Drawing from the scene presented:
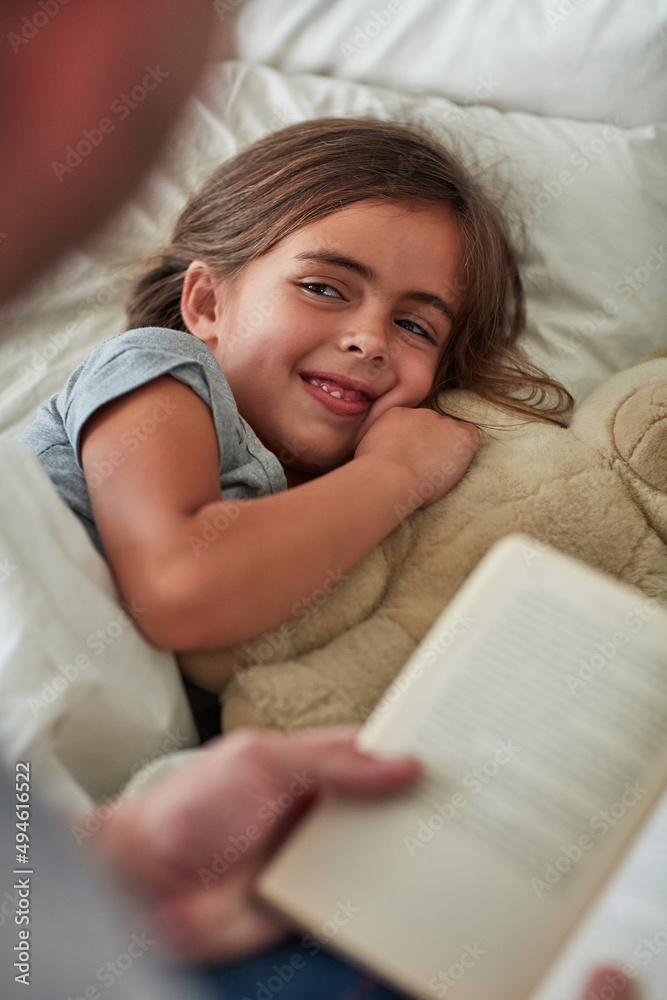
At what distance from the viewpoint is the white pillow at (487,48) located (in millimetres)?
1098

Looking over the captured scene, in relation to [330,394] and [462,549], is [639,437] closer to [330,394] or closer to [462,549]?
[462,549]

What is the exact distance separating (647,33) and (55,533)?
0.98 m

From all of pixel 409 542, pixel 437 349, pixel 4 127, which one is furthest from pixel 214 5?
pixel 437 349

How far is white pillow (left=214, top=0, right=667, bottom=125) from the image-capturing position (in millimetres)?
1098

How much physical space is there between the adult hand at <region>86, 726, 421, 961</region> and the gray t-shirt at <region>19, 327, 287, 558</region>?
257mm

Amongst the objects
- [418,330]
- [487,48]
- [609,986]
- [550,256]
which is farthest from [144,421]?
[487,48]

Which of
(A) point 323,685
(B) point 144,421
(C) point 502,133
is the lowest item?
(A) point 323,685

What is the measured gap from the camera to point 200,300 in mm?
940

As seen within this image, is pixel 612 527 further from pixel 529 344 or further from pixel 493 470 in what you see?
pixel 529 344

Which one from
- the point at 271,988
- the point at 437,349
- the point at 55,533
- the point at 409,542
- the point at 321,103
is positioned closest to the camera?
the point at 271,988

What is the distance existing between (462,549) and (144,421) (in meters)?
0.28

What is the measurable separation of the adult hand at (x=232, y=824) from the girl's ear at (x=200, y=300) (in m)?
0.54

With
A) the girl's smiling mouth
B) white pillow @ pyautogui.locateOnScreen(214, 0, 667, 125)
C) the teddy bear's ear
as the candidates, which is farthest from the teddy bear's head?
white pillow @ pyautogui.locateOnScreen(214, 0, 667, 125)

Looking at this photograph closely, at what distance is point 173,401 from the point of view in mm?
677
